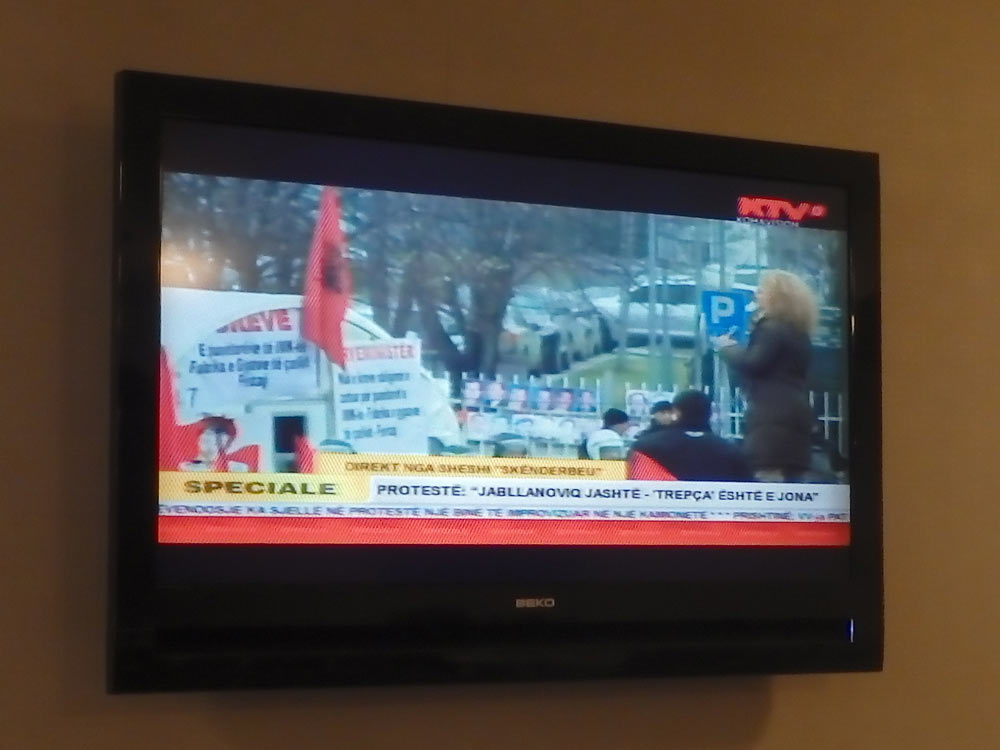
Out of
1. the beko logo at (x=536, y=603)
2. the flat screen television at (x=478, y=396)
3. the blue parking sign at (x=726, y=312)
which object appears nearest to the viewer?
the flat screen television at (x=478, y=396)

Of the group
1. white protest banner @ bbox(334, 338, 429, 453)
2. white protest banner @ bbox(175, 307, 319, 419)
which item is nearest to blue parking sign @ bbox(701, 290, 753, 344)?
white protest banner @ bbox(334, 338, 429, 453)

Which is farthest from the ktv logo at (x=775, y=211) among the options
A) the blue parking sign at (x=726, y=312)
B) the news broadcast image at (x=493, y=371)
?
the blue parking sign at (x=726, y=312)

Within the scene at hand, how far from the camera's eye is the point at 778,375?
1648 millimetres

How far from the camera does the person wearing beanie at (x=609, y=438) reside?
61.4 inches

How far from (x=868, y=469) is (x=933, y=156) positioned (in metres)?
0.60

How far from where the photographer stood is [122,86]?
1400 millimetres

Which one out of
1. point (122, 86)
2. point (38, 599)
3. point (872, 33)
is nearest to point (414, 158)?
point (122, 86)

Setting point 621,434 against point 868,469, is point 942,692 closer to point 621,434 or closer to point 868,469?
point 868,469

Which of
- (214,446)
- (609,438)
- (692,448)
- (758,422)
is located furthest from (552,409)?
(214,446)

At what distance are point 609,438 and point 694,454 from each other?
5.3 inches

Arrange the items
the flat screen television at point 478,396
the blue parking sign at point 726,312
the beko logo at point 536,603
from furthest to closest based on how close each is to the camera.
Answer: the blue parking sign at point 726,312, the beko logo at point 536,603, the flat screen television at point 478,396

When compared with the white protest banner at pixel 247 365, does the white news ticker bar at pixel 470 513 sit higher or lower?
lower

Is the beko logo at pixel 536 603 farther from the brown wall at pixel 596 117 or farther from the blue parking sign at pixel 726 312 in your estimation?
the blue parking sign at pixel 726 312

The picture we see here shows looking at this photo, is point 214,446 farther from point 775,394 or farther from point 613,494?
point 775,394
